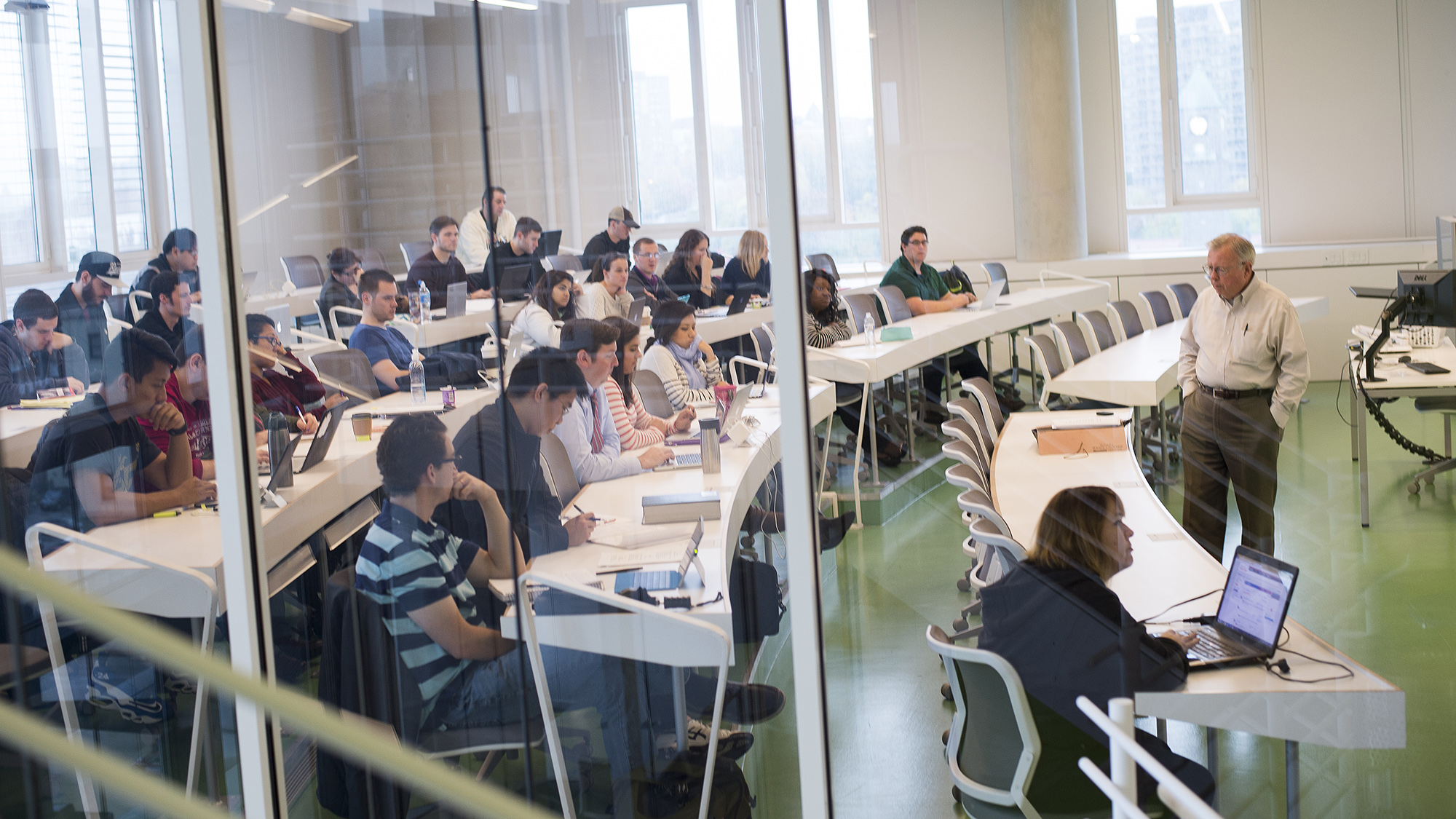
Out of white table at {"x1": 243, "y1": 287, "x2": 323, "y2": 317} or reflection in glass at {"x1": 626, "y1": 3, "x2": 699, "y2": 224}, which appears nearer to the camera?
reflection in glass at {"x1": 626, "y1": 3, "x2": 699, "y2": 224}

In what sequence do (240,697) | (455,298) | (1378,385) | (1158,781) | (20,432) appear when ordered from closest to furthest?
(240,697) < (1158,781) < (1378,385) < (455,298) < (20,432)

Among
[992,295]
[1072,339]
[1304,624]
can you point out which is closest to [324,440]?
[992,295]

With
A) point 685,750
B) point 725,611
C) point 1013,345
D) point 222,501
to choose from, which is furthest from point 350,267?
point 1013,345

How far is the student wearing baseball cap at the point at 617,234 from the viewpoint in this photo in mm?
2393

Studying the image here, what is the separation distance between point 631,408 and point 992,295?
849mm

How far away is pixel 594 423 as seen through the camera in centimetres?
254

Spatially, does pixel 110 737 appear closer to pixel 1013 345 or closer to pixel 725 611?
pixel 725 611

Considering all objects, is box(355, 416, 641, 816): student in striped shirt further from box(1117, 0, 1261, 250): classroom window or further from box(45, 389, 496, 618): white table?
box(1117, 0, 1261, 250): classroom window

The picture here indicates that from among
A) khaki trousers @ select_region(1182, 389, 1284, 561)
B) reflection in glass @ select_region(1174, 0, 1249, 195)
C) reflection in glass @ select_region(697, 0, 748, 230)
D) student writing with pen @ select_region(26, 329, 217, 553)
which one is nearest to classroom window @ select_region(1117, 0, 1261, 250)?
reflection in glass @ select_region(1174, 0, 1249, 195)

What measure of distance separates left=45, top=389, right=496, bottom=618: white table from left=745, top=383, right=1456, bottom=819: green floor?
106 centimetres

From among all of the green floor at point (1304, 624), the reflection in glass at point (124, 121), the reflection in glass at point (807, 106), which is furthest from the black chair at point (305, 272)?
the green floor at point (1304, 624)

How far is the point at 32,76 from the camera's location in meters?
2.95

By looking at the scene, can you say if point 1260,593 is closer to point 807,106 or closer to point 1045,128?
point 1045,128

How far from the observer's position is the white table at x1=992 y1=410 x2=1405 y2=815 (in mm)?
2109
